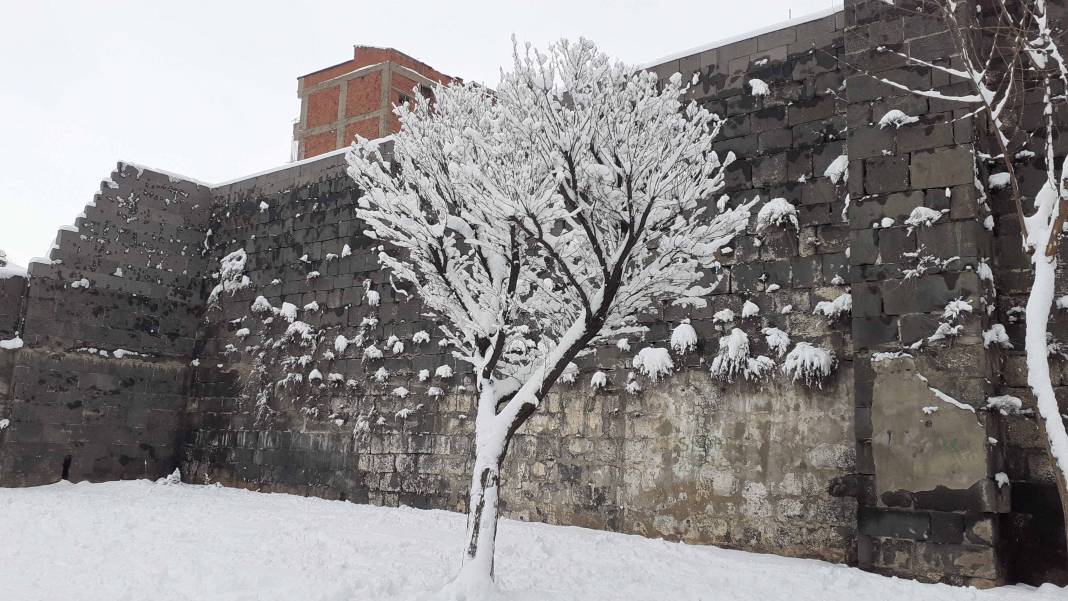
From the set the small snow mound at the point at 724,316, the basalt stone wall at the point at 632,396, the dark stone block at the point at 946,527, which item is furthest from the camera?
the small snow mound at the point at 724,316

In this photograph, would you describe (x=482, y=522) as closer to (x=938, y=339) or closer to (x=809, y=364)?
(x=809, y=364)

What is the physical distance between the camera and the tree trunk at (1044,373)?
5.09 meters

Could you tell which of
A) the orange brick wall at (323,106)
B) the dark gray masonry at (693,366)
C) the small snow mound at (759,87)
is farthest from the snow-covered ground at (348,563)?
the orange brick wall at (323,106)

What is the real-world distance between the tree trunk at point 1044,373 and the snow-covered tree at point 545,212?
6.91 feet

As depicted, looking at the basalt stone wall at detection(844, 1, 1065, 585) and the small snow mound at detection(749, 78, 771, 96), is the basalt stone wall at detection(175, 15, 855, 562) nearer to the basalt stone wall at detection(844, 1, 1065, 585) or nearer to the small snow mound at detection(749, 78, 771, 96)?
the small snow mound at detection(749, 78, 771, 96)

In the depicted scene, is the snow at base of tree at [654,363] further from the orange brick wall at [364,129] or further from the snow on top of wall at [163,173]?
the orange brick wall at [364,129]

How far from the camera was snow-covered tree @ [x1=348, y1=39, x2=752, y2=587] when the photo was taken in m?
5.36

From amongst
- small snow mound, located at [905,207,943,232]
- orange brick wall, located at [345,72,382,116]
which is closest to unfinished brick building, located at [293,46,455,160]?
orange brick wall, located at [345,72,382,116]

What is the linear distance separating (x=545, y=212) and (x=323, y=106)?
24492 mm

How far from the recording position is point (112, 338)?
12.3 metres

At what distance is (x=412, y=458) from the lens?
1012 centimetres

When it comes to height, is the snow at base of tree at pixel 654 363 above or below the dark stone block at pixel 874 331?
below

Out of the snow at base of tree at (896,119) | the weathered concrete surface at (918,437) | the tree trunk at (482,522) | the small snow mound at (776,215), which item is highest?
the snow at base of tree at (896,119)

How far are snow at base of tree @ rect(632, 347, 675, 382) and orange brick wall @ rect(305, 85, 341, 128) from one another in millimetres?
21863
